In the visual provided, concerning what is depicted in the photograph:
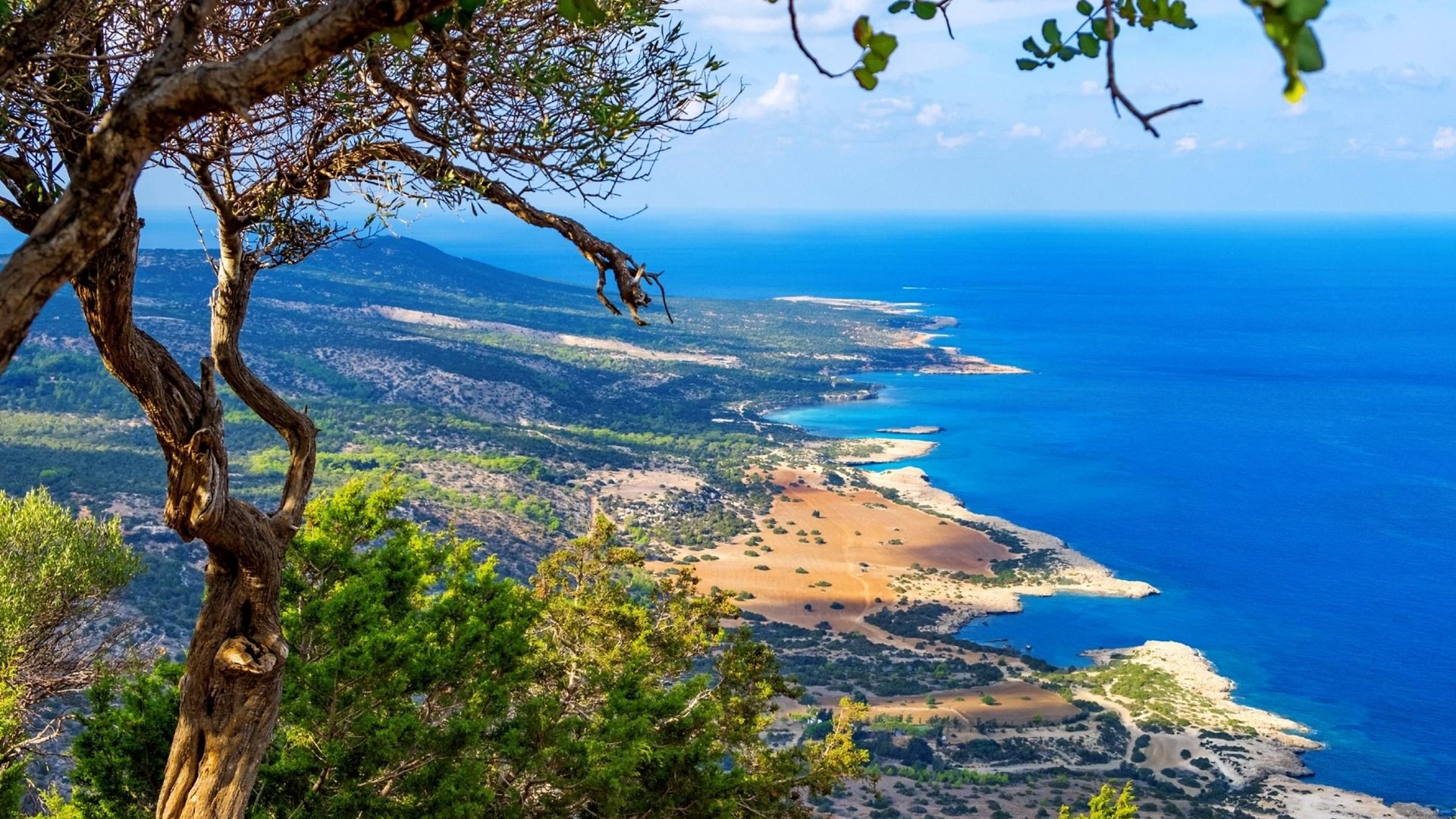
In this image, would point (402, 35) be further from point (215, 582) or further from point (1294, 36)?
point (215, 582)

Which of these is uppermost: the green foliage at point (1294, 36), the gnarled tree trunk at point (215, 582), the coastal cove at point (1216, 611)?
the green foliage at point (1294, 36)

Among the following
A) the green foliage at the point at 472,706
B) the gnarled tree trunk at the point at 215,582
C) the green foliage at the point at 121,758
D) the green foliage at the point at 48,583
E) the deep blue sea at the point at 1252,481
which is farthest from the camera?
the deep blue sea at the point at 1252,481

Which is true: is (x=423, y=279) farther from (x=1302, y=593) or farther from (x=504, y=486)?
(x=1302, y=593)

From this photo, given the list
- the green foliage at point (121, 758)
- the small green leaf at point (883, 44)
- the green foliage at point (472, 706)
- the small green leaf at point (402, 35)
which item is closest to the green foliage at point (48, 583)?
the green foliage at point (472, 706)

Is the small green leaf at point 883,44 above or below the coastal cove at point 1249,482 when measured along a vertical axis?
above

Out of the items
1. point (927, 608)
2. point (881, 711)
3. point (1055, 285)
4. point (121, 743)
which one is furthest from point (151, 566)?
point (1055, 285)

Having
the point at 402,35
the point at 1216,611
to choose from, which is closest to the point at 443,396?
the point at 1216,611

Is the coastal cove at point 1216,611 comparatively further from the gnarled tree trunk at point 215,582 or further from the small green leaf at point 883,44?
the small green leaf at point 883,44
